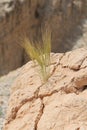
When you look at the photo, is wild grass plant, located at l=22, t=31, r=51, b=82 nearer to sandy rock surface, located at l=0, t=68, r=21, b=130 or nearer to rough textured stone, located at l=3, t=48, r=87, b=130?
rough textured stone, located at l=3, t=48, r=87, b=130

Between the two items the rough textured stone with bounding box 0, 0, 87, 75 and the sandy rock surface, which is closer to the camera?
the sandy rock surface

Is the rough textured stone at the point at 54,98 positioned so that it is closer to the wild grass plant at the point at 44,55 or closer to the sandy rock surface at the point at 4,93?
the wild grass plant at the point at 44,55

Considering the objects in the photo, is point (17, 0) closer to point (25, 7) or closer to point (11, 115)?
point (25, 7)

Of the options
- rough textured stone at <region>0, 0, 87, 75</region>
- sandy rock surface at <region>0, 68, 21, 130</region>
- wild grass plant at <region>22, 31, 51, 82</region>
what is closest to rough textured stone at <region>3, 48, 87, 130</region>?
wild grass plant at <region>22, 31, 51, 82</region>

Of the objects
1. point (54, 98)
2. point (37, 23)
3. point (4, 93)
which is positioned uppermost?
point (54, 98)

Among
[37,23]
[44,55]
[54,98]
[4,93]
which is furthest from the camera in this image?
[37,23]

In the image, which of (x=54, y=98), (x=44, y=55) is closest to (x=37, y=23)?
(x=44, y=55)

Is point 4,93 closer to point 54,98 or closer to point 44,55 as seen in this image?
point 44,55

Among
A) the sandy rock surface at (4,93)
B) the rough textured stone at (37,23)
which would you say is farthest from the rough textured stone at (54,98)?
the rough textured stone at (37,23)
